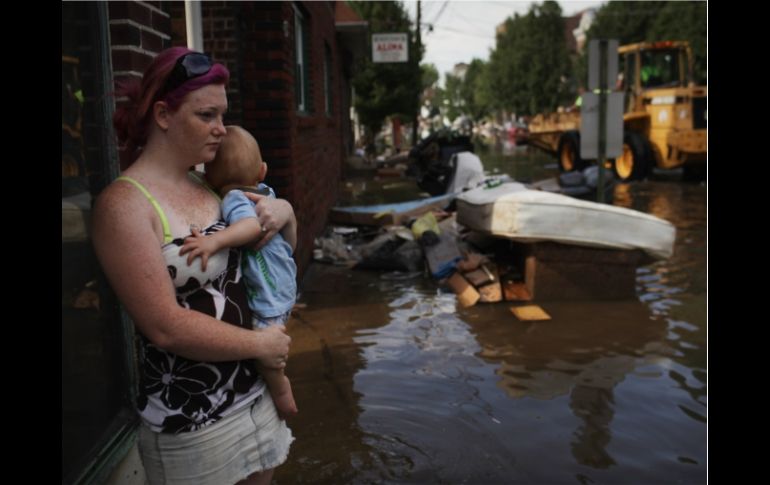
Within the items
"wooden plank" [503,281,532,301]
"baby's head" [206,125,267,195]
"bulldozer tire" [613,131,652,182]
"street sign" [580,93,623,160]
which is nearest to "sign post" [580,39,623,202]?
"street sign" [580,93,623,160]

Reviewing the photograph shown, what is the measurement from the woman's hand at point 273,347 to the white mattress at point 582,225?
196 inches

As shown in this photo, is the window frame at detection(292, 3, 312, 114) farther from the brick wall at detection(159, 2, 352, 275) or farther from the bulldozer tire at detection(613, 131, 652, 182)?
the bulldozer tire at detection(613, 131, 652, 182)

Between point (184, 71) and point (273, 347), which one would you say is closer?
point (184, 71)

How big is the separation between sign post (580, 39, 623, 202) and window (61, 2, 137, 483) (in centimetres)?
628

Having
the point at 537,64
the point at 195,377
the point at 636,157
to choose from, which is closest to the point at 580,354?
the point at 195,377

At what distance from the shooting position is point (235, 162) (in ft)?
6.36

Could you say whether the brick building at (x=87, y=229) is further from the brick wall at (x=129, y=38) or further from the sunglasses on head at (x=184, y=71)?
the sunglasses on head at (x=184, y=71)

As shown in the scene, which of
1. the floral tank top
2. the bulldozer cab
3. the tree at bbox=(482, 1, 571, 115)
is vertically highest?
the tree at bbox=(482, 1, 571, 115)

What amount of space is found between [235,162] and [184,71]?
0.30m

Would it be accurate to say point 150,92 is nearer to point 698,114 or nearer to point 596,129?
point 596,129

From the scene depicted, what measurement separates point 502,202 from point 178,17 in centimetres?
346

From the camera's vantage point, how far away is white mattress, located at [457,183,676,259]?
648 cm
